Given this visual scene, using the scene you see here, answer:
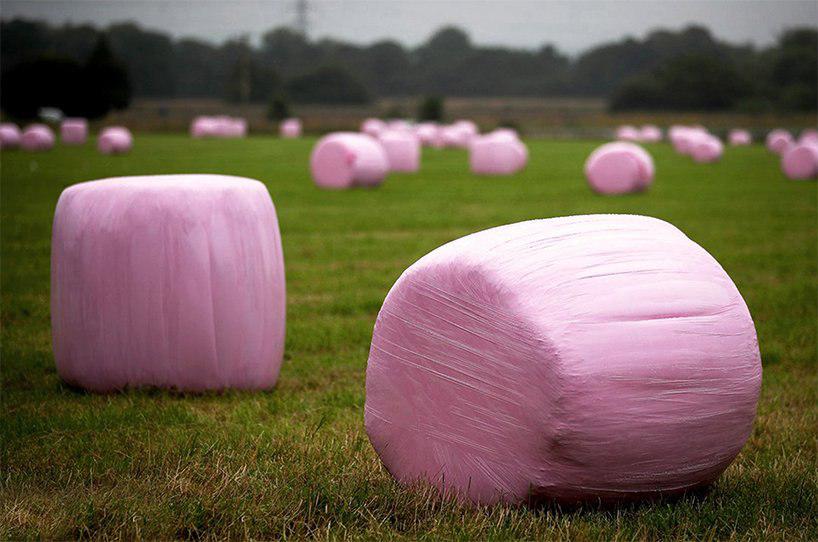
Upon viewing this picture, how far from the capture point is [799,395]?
6.00 meters

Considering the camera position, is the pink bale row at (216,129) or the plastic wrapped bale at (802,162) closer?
the plastic wrapped bale at (802,162)

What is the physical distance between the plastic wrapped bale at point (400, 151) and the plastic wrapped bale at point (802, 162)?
989cm

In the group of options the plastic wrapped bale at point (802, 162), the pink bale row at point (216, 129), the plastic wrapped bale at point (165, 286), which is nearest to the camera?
the plastic wrapped bale at point (165, 286)

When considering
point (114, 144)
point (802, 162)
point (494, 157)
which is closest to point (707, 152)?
point (802, 162)

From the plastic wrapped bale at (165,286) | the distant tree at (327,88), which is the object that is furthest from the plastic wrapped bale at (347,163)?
the distant tree at (327,88)

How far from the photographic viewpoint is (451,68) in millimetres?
97125

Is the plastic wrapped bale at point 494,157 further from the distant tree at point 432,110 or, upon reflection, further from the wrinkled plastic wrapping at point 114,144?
the distant tree at point 432,110

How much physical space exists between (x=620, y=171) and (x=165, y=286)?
16.5 metres

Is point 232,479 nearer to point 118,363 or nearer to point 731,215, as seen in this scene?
point 118,363

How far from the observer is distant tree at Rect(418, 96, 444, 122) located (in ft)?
239

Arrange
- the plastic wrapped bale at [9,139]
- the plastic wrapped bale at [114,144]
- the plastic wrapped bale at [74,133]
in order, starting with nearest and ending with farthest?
the plastic wrapped bale at [114,144] < the plastic wrapped bale at [9,139] < the plastic wrapped bale at [74,133]

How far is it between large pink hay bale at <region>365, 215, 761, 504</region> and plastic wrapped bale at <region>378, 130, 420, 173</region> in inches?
898

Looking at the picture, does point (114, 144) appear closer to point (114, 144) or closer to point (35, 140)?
point (114, 144)

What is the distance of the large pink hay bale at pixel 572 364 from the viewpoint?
3.36 meters
